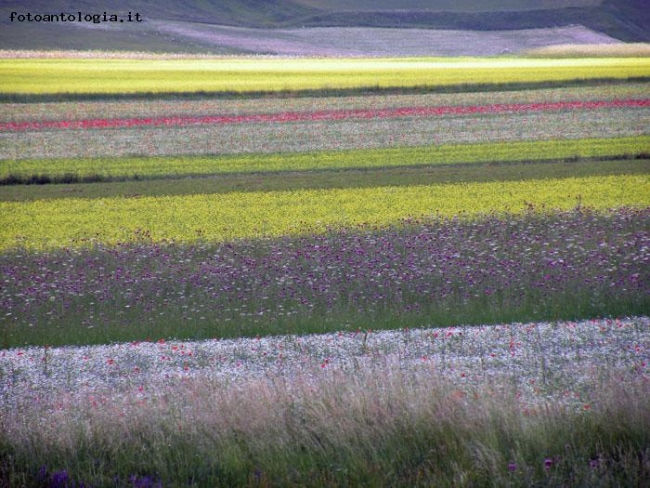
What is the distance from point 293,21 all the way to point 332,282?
425ft

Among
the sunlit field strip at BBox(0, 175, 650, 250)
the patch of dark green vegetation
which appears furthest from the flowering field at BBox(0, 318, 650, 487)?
the patch of dark green vegetation

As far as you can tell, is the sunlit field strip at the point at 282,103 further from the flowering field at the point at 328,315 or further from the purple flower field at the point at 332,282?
the purple flower field at the point at 332,282

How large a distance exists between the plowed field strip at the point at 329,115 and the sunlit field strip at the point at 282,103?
1293mm

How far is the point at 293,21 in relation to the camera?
454 feet

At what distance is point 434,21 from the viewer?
140500 millimetres

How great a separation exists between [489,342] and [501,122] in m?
28.8

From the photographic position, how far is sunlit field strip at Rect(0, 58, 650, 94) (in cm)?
5288

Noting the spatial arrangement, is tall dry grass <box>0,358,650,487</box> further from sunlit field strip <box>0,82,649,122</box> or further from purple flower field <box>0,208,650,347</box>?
sunlit field strip <box>0,82,649,122</box>

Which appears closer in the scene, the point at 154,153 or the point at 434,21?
the point at 154,153

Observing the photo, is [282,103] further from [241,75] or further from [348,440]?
[348,440]

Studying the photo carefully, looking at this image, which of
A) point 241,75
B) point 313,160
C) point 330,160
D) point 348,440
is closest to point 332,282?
point 348,440

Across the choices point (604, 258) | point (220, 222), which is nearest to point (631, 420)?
point (604, 258)

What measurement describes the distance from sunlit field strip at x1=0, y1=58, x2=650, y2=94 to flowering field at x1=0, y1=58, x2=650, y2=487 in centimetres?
2095

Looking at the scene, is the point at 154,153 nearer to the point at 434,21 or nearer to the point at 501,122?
the point at 501,122
